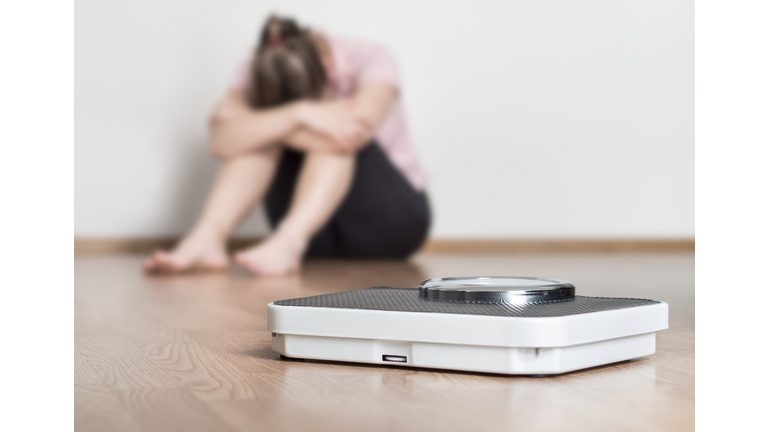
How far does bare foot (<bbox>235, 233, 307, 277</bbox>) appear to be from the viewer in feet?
4.40

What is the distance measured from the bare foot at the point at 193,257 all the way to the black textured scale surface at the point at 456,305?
980 millimetres

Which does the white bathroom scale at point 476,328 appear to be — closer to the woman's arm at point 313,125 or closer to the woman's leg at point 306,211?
the woman's leg at point 306,211

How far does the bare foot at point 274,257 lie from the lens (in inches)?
52.8

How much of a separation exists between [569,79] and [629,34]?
272 mm

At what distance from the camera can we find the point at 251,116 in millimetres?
1606

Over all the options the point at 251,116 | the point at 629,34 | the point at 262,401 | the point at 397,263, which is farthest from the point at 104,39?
the point at 262,401

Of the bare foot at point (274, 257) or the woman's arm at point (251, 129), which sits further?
the woman's arm at point (251, 129)

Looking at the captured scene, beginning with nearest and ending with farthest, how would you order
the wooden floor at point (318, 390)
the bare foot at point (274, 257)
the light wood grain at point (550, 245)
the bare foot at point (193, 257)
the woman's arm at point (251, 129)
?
the wooden floor at point (318, 390) → the bare foot at point (274, 257) → the bare foot at point (193, 257) → the woman's arm at point (251, 129) → the light wood grain at point (550, 245)

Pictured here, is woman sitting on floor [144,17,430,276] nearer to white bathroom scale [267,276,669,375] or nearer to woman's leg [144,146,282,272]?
woman's leg [144,146,282,272]

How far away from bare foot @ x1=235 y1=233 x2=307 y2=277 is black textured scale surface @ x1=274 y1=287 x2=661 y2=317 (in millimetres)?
828

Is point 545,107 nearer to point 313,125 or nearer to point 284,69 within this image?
point 284,69

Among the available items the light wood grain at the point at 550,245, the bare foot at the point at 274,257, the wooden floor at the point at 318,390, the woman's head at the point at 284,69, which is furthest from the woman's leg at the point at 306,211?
the light wood grain at the point at 550,245

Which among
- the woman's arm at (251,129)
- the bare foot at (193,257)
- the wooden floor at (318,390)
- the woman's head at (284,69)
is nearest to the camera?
the wooden floor at (318,390)
